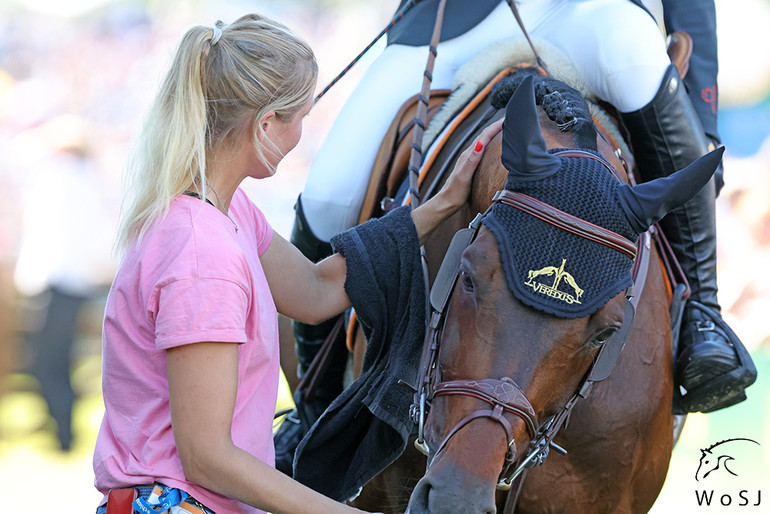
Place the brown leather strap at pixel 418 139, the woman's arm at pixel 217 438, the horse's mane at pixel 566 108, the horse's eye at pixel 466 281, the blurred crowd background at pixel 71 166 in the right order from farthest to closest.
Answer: the blurred crowd background at pixel 71 166 < the brown leather strap at pixel 418 139 < the horse's mane at pixel 566 108 < the horse's eye at pixel 466 281 < the woman's arm at pixel 217 438

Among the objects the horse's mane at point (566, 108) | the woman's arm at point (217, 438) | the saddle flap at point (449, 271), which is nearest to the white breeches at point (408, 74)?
the horse's mane at point (566, 108)

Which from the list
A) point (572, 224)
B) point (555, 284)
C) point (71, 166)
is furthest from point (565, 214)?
point (71, 166)

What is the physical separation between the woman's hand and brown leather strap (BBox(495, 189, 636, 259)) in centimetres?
38

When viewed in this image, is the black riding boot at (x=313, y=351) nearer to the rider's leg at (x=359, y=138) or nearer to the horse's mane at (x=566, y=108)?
the rider's leg at (x=359, y=138)

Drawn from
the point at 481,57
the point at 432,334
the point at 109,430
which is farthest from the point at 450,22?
the point at 109,430

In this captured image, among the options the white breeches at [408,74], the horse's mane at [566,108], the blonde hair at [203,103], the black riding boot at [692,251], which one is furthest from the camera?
the white breeches at [408,74]

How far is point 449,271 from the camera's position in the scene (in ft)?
6.09

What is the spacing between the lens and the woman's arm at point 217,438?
4.80 ft

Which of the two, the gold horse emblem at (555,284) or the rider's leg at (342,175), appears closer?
the gold horse emblem at (555,284)

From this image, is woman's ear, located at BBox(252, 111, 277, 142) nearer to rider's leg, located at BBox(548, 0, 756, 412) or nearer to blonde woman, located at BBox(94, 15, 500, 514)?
blonde woman, located at BBox(94, 15, 500, 514)

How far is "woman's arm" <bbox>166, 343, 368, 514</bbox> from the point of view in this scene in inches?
57.6

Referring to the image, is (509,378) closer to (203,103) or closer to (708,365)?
(203,103)

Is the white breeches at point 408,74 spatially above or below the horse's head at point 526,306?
above

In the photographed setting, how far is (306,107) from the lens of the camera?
1734 mm
